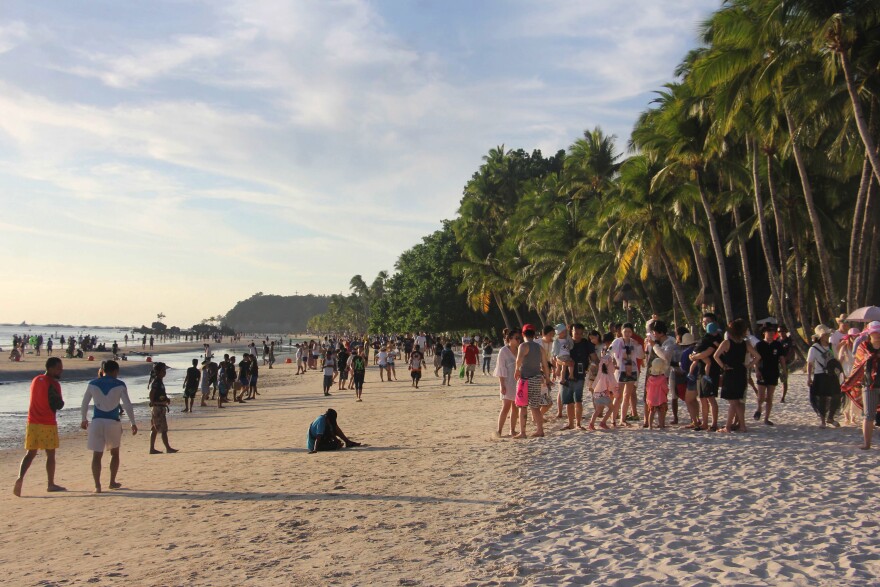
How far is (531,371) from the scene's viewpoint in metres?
10.4

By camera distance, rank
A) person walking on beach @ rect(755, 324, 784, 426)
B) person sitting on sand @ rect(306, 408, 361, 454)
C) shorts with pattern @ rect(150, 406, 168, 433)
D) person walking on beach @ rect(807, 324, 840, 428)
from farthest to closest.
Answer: shorts with pattern @ rect(150, 406, 168, 433), person sitting on sand @ rect(306, 408, 361, 454), person walking on beach @ rect(755, 324, 784, 426), person walking on beach @ rect(807, 324, 840, 428)

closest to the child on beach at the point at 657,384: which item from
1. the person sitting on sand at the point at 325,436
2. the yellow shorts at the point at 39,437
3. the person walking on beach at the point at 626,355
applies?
the person walking on beach at the point at 626,355

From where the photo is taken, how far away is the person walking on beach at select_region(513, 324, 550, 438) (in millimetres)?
10188

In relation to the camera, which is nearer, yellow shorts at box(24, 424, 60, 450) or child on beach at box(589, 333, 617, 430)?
yellow shorts at box(24, 424, 60, 450)

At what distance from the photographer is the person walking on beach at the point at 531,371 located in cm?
1019

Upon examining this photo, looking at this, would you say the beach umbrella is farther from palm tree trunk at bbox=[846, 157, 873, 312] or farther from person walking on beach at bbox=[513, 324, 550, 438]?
palm tree trunk at bbox=[846, 157, 873, 312]

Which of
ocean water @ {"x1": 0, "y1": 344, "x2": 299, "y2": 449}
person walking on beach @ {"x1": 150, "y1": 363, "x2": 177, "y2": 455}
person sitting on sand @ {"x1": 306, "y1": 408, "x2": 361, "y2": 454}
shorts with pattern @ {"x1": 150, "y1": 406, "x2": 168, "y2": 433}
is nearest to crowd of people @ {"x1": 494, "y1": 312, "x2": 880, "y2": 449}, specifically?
person sitting on sand @ {"x1": 306, "y1": 408, "x2": 361, "y2": 454}

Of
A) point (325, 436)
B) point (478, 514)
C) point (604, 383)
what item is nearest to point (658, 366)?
point (604, 383)

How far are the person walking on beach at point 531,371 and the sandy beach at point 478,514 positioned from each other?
Result: 2.39 feet

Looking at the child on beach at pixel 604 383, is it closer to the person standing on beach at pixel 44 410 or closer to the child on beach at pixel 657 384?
the child on beach at pixel 657 384

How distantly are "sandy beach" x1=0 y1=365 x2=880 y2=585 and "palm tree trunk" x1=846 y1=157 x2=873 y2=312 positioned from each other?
921cm

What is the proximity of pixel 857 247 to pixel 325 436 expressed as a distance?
1725 cm

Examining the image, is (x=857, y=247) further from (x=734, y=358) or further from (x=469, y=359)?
(x=734, y=358)

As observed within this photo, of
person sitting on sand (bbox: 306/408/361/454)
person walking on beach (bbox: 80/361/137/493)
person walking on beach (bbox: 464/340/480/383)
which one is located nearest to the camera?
person walking on beach (bbox: 80/361/137/493)
